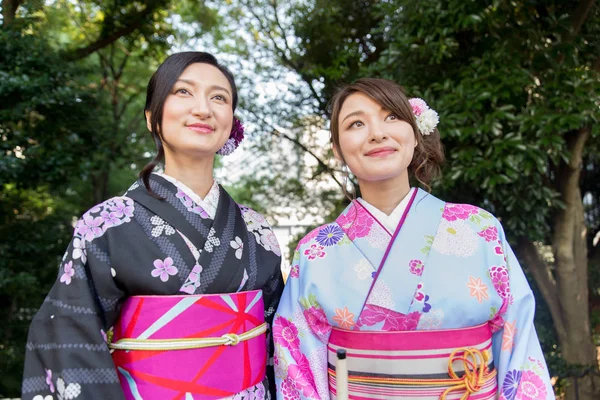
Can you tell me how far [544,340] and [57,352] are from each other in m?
3.92

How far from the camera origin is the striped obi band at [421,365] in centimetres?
170

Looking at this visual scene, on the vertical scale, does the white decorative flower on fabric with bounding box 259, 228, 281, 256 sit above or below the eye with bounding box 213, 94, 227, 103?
below

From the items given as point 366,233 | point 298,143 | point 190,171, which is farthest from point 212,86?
point 298,143

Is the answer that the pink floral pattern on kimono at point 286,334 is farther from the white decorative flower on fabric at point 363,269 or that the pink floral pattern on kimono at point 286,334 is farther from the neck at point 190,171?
the neck at point 190,171

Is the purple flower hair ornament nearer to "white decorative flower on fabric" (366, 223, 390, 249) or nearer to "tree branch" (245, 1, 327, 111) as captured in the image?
"white decorative flower on fabric" (366, 223, 390, 249)

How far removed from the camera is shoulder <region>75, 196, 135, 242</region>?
1.78 m

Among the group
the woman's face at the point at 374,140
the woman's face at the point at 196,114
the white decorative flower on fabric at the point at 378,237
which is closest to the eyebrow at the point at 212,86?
the woman's face at the point at 196,114

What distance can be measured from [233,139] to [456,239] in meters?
1.12

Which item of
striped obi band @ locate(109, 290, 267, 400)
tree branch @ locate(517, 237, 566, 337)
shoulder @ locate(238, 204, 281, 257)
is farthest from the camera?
tree branch @ locate(517, 237, 566, 337)

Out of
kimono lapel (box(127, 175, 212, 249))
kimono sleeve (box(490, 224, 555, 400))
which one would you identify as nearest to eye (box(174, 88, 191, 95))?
kimono lapel (box(127, 175, 212, 249))

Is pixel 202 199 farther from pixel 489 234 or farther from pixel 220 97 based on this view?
pixel 489 234

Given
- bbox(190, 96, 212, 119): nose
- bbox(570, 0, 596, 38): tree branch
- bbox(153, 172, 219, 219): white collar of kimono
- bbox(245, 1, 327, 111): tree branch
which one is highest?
bbox(245, 1, 327, 111): tree branch

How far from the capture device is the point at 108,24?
6449mm

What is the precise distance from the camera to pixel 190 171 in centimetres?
207
